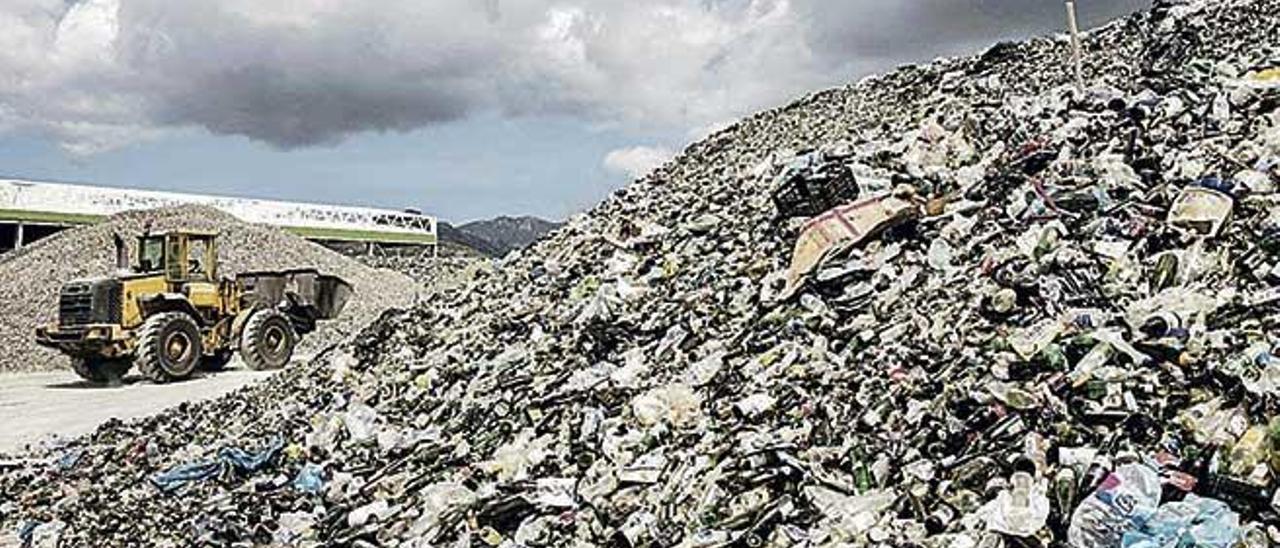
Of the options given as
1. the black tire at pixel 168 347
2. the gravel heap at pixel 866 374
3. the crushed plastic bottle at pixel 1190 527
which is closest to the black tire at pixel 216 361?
the black tire at pixel 168 347

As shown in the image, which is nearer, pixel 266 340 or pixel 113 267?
pixel 266 340

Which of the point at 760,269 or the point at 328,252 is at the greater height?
the point at 328,252

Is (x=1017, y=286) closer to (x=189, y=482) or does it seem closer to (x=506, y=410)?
(x=506, y=410)

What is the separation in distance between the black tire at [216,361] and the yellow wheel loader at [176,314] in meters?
0.01

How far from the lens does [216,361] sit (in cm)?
1567

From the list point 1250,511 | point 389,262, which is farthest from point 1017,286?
point 389,262

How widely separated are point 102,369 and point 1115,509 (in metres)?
14.2

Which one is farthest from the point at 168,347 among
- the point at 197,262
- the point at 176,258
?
the point at 197,262

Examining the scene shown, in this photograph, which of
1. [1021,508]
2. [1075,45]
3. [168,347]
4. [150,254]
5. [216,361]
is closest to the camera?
[1021,508]

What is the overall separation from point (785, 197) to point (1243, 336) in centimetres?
352

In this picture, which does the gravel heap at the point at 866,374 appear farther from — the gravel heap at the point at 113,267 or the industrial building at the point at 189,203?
the industrial building at the point at 189,203

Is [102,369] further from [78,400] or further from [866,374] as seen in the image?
[866,374]

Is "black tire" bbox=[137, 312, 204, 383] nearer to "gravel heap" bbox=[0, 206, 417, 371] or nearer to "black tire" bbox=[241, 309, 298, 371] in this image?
"black tire" bbox=[241, 309, 298, 371]

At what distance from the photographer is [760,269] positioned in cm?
696
